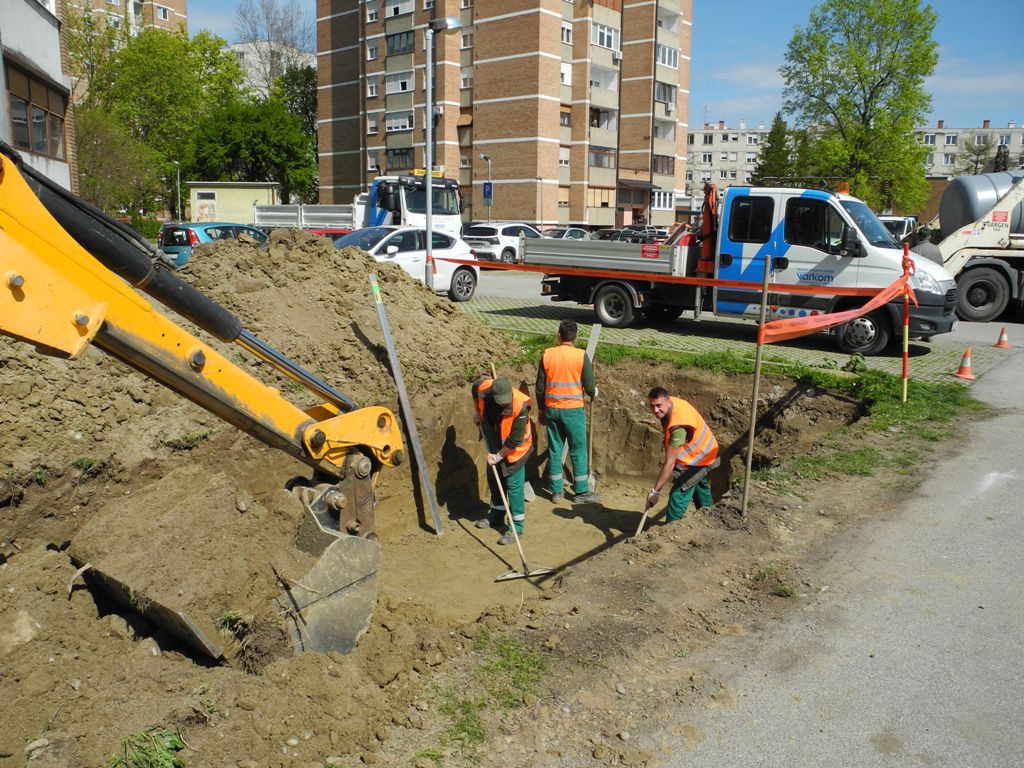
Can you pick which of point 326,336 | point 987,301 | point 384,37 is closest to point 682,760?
point 326,336

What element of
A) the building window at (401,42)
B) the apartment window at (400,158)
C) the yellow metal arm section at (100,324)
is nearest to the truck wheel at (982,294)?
the yellow metal arm section at (100,324)

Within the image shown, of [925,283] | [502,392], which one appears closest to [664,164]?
[925,283]

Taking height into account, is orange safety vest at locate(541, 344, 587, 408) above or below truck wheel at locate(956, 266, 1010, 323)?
below

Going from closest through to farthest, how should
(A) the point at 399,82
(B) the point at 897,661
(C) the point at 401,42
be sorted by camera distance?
1. (B) the point at 897,661
2. (C) the point at 401,42
3. (A) the point at 399,82

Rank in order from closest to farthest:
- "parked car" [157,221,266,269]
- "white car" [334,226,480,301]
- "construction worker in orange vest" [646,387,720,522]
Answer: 1. "construction worker in orange vest" [646,387,720,522]
2. "white car" [334,226,480,301]
3. "parked car" [157,221,266,269]

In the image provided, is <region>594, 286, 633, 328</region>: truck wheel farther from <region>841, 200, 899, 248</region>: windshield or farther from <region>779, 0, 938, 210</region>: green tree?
<region>779, 0, 938, 210</region>: green tree

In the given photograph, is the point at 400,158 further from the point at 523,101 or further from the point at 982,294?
the point at 982,294

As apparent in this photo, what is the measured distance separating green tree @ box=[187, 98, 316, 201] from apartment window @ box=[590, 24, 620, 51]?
70.9 feet

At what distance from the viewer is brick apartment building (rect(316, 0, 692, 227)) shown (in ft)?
156

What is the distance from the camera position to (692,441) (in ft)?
24.3

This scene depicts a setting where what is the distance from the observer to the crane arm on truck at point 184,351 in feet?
11.4

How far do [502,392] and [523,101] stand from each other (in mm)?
42839

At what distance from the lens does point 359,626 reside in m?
5.29

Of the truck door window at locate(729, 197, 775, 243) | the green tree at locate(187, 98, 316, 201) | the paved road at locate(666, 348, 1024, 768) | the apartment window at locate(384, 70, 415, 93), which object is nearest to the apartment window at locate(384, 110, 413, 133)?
the apartment window at locate(384, 70, 415, 93)
